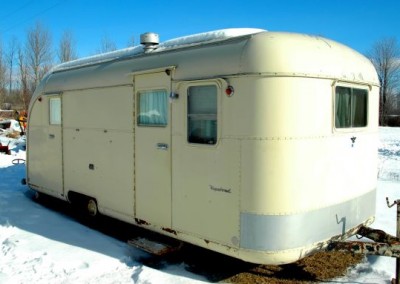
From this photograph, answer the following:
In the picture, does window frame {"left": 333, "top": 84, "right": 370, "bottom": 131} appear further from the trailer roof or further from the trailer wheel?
the trailer wheel

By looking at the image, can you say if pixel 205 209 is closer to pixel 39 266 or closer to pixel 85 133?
pixel 39 266

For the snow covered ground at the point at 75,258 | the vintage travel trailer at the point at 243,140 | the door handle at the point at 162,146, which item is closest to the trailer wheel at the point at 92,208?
the snow covered ground at the point at 75,258

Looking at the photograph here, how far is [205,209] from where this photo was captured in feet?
15.0

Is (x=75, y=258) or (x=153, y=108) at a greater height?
(x=153, y=108)

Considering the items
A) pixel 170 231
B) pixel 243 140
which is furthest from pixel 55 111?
pixel 243 140

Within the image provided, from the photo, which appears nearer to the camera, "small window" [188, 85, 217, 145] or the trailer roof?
"small window" [188, 85, 217, 145]

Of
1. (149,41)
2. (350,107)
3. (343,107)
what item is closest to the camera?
(343,107)

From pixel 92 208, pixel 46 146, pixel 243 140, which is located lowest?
pixel 92 208

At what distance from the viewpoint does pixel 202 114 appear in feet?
15.1

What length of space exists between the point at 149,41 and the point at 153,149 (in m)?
1.57

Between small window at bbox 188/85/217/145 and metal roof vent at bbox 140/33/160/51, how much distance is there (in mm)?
1359

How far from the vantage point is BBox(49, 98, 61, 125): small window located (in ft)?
Answer: 23.9

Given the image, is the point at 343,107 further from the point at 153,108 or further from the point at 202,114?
the point at 153,108

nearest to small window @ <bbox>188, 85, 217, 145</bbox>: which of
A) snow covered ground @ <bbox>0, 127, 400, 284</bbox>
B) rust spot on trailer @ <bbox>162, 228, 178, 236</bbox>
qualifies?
rust spot on trailer @ <bbox>162, 228, 178, 236</bbox>
